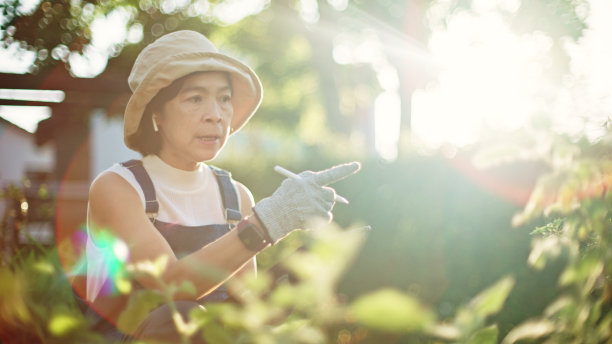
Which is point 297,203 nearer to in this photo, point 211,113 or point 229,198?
point 211,113

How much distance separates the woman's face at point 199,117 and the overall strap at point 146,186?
20cm

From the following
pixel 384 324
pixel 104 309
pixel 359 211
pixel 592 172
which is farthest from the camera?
pixel 359 211

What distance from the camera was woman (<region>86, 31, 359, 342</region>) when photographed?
6.30ft

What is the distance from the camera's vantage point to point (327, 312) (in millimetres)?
475

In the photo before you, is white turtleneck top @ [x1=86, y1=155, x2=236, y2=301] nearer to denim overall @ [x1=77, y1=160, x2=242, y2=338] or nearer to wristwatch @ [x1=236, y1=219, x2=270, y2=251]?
denim overall @ [x1=77, y1=160, x2=242, y2=338]

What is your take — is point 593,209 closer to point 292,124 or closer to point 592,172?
Answer: point 592,172

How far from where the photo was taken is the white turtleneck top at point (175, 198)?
2.33 meters

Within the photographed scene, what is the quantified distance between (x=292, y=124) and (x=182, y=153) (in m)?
28.8

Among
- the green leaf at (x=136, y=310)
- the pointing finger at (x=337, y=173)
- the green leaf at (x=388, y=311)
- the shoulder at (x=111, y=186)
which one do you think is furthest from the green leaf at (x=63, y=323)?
the shoulder at (x=111, y=186)

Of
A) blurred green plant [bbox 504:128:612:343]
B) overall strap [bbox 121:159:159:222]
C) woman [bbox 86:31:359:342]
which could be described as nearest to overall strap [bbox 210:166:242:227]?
woman [bbox 86:31:359:342]

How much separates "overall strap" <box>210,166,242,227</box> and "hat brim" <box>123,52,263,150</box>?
0.44 meters

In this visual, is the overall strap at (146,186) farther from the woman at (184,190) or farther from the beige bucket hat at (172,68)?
the beige bucket hat at (172,68)

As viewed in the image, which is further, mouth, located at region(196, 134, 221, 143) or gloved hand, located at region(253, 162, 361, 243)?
mouth, located at region(196, 134, 221, 143)

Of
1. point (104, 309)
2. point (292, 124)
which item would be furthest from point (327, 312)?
point (292, 124)
